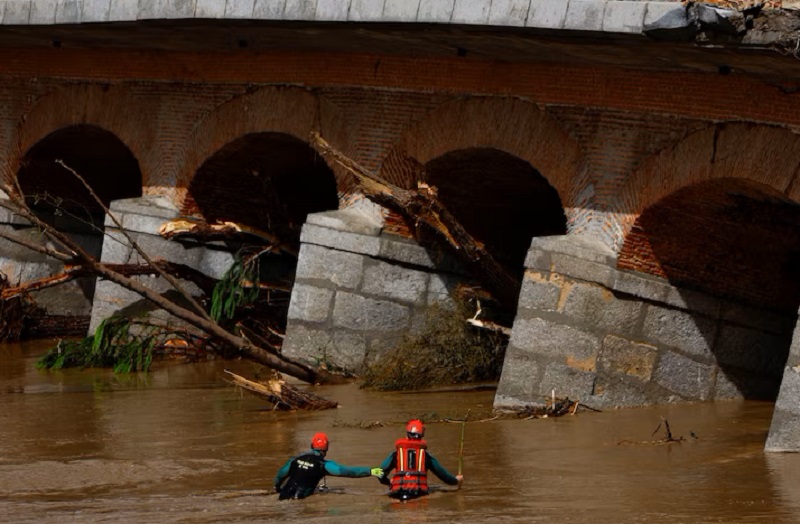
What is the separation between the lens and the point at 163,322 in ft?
48.2

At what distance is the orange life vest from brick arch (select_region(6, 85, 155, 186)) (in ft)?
25.2

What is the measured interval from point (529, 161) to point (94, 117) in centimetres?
538

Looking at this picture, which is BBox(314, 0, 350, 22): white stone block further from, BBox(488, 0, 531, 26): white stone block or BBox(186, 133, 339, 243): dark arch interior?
BBox(186, 133, 339, 243): dark arch interior

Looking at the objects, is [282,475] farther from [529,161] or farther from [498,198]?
[498,198]

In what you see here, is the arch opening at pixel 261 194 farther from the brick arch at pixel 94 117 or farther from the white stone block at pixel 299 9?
the white stone block at pixel 299 9

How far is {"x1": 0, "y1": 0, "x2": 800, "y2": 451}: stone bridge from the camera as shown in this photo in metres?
10.5

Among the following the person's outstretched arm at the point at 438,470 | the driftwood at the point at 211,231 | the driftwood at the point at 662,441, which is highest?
the driftwood at the point at 211,231

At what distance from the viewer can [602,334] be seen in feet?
36.8

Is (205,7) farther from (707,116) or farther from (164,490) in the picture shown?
A: (164,490)

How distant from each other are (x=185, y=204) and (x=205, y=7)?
2.85 m

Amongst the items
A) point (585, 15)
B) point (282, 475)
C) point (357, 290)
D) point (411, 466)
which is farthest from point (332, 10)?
point (411, 466)

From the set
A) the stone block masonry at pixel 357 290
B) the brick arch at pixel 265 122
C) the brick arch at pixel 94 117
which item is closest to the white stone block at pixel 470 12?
the stone block masonry at pixel 357 290

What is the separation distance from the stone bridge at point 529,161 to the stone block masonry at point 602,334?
2 centimetres

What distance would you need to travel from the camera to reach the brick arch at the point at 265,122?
13492 mm
